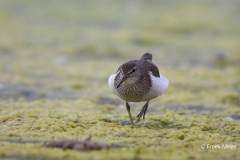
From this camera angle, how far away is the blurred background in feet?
40.1

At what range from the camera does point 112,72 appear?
14430mm

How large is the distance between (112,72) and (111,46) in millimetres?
4058

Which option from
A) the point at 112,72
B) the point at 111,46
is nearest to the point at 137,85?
the point at 112,72

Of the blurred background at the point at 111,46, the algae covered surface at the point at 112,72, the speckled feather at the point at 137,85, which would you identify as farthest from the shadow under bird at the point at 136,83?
the blurred background at the point at 111,46

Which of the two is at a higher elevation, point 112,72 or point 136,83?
point 112,72

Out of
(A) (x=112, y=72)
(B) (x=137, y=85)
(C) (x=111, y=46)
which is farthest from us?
(C) (x=111, y=46)

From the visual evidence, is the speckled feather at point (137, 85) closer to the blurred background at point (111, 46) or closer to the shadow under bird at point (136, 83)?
the shadow under bird at point (136, 83)

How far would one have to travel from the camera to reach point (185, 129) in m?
7.77

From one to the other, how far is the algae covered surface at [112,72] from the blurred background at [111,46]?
0.04 meters

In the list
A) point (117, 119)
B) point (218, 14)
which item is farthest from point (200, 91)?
point (218, 14)

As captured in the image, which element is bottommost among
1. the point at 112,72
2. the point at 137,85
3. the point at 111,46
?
the point at 137,85

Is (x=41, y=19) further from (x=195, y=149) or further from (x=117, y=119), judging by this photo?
(x=195, y=149)

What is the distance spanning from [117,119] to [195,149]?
2358 mm

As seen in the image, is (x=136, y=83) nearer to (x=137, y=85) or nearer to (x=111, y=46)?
(x=137, y=85)
